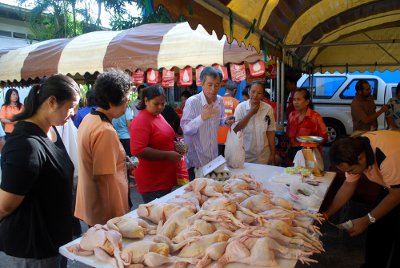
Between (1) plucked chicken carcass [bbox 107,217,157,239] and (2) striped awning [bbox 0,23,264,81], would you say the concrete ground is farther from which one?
(2) striped awning [bbox 0,23,264,81]

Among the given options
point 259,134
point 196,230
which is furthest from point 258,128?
point 196,230

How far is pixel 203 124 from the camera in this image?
324 centimetres

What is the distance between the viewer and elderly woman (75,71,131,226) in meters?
1.87

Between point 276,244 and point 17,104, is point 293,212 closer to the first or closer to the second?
point 276,244

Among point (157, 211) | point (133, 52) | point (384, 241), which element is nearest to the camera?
point (157, 211)

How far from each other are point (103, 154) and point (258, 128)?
234cm

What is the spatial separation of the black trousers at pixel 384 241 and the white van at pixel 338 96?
7.68 m

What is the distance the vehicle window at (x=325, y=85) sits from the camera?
996cm

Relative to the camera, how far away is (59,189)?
1.67 m

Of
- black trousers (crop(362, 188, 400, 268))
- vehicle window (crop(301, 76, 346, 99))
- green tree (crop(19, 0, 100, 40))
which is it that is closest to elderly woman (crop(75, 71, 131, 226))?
black trousers (crop(362, 188, 400, 268))

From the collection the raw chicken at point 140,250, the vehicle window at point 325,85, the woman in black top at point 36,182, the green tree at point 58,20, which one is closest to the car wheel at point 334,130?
the vehicle window at point 325,85

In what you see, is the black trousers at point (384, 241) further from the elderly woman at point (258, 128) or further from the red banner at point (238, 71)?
the red banner at point (238, 71)

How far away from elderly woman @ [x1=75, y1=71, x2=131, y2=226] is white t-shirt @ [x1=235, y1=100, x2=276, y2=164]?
6.91ft

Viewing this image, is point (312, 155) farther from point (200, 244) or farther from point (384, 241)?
point (200, 244)
